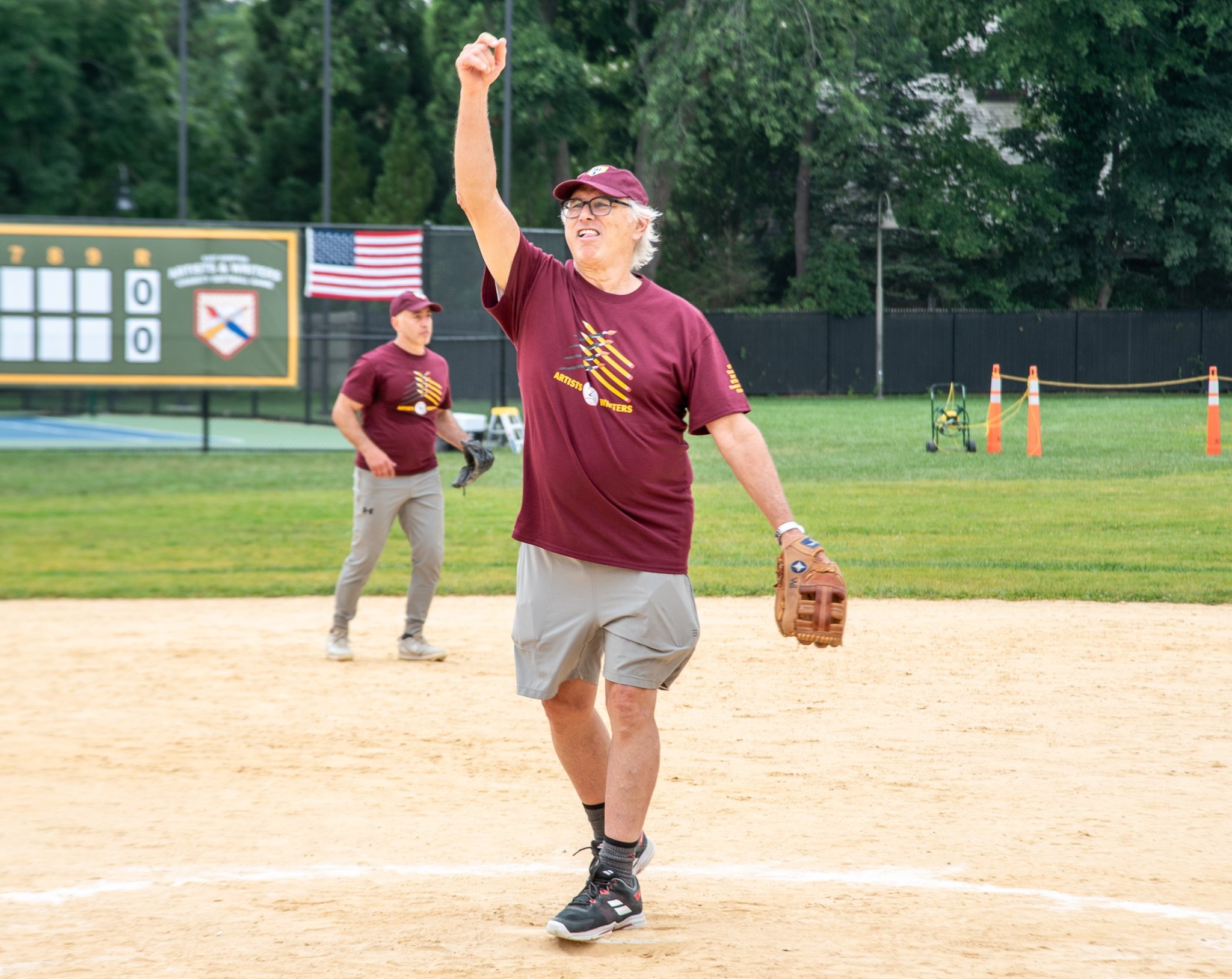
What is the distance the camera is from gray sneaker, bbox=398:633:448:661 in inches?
340

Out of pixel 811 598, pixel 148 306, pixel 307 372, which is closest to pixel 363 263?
pixel 307 372

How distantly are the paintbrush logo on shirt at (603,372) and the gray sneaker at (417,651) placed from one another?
15.5ft

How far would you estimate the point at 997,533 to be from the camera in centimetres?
1389

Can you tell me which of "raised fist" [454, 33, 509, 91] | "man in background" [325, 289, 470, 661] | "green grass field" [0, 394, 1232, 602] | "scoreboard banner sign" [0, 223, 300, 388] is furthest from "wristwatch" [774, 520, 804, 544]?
"scoreboard banner sign" [0, 223, 300, 388]

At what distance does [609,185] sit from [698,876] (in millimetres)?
2247

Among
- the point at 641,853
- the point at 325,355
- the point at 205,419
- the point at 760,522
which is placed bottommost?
the point at 641,853

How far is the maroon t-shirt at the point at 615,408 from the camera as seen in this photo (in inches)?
164

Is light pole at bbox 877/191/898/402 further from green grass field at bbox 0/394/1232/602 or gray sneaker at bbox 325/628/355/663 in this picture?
gray sneaker at bbox 325/628/355/663

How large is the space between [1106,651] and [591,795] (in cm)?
520

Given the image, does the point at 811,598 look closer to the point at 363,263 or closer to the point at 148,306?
the point at 148,306

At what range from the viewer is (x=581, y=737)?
14.6ft

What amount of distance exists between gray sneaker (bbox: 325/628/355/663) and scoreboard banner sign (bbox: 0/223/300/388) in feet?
40.6

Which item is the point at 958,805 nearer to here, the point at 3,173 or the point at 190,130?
the point at 3,173

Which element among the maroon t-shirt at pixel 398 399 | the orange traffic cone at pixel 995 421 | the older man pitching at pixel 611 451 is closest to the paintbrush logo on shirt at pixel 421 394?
the maroon t-shirt at pixel 398 399
